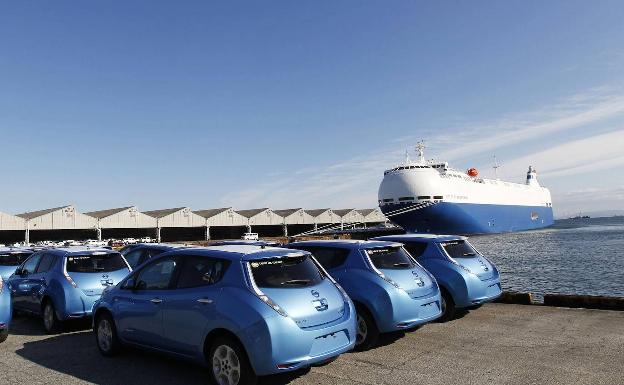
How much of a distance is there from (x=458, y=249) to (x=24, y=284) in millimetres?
8840

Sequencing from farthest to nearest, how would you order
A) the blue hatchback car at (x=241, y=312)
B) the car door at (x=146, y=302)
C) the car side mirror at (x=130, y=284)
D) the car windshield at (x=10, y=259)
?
the car windshield at (x=10, y=259) < the car side mirror at (x=130, y=284) < the car door at (x=146, y=302) < the blue hatchback car at (x=241, y=312)

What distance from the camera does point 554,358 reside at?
635 centimetres

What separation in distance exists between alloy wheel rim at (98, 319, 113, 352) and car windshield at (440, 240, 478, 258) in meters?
6.12

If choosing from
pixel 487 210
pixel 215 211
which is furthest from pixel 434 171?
pixel 215 211

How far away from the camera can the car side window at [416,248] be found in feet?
30.7

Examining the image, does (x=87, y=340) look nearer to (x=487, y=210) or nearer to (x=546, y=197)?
(x=487, y=210)

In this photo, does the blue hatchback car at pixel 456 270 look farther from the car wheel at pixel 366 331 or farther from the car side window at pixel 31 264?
the car side window at pixel 31 264

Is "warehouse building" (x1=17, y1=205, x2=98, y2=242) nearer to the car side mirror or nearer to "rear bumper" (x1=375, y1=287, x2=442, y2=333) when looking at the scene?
the car side mirror

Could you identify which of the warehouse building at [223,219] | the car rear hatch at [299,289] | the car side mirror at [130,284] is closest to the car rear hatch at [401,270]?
the car rear hatch at [299,289]

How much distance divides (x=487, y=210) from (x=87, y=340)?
75.8 meters

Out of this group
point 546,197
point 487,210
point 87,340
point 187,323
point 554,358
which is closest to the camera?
point 187,323

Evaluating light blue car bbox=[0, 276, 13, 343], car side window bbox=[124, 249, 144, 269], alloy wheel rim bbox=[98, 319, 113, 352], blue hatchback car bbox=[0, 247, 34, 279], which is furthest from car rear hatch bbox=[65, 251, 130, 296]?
blue hatchback car bbox=[0, 247, 34, 279]

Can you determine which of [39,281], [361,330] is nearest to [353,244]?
[361,330]

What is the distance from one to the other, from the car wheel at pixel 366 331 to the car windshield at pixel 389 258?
0.76 m
